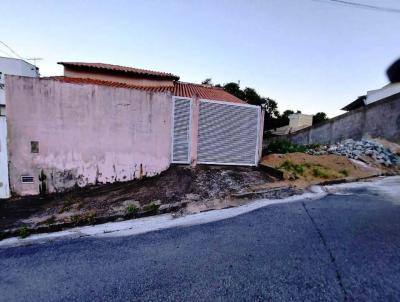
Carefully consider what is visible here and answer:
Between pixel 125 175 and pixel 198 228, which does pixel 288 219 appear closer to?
pixel 198 228

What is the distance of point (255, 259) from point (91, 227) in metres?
3.56

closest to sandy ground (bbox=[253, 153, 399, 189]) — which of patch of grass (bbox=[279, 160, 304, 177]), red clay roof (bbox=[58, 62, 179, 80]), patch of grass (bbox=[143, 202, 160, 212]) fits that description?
patch of grass (bbox=[279, 160, 304, 177])

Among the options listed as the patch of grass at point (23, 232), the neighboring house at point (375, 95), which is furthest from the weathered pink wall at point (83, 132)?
the neighboring house at point (375, 95)

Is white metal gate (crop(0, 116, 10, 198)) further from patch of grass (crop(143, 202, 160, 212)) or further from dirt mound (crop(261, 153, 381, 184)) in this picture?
dirt mound (crop(261, 153, 381, 184))

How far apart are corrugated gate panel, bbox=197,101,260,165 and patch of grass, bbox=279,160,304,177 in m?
1.06

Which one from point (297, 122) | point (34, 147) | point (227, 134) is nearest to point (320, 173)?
point (227, 134)

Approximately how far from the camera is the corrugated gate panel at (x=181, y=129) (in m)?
7.62

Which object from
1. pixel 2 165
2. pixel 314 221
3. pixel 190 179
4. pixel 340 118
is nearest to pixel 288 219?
pixel 314 221

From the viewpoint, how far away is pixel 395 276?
103 inches

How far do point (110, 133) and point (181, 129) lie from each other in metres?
2.33

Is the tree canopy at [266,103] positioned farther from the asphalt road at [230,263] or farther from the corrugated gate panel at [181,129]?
the asphalt road at [230,263]

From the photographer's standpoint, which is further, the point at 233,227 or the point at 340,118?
the point at 340,118

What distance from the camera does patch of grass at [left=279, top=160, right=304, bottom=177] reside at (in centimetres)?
749

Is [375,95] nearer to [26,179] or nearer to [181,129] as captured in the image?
[181,129]
